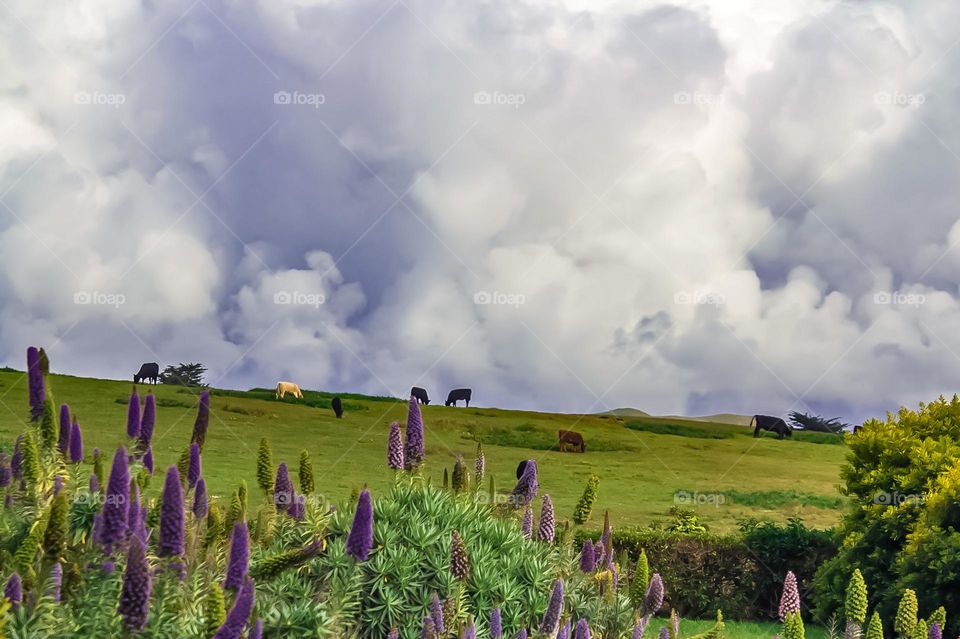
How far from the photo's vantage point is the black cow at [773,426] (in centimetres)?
2958

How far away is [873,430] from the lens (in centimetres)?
1375

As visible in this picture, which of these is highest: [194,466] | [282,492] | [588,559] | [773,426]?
[773,426]

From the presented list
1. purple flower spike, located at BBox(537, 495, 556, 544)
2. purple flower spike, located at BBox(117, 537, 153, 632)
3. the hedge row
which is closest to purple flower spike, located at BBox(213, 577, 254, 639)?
purple flower spike, located at BBox(117, 537, 153, 632)

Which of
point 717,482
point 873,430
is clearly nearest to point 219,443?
point 717,482

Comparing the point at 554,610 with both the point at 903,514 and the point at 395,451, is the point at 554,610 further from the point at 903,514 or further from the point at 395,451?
the point at 903,514

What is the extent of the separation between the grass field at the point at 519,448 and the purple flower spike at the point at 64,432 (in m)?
12.4

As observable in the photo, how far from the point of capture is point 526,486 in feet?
26.3

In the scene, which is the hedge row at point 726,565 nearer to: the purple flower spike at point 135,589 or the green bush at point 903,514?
the green bush at point 903,514

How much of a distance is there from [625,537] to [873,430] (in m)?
Answer: 4.48

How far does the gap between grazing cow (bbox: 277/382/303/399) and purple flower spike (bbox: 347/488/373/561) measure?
960 inches

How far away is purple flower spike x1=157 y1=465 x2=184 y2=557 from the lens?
4.74 metres

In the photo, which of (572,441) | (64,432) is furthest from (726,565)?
(64,432)

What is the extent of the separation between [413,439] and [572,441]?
20359 mm

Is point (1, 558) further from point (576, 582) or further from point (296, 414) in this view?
point (296, 414)
